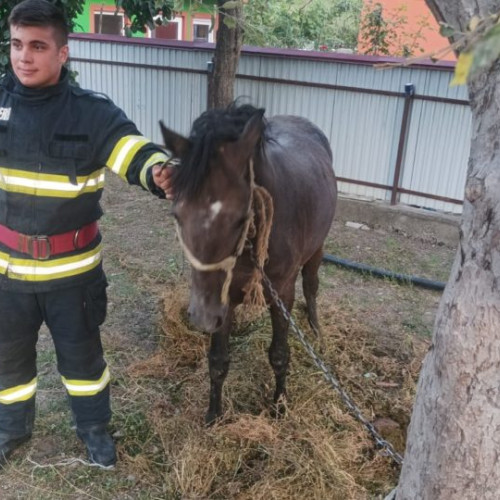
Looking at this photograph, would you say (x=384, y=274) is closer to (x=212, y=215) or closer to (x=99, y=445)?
(x=99, y=445)

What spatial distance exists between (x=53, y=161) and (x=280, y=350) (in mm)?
1626

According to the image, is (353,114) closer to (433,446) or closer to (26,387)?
(26,387)

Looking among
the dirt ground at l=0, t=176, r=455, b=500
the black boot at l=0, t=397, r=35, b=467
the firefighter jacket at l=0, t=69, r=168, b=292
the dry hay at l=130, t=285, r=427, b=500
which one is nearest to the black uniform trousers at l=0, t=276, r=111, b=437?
the black boot at l=0, t=397, r=35, b=467

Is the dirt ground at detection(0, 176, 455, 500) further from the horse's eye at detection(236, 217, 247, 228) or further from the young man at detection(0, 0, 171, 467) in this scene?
the horse's eye at detection(236, 217, 247, 228)

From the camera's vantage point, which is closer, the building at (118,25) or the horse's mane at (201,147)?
the horse's mane at (201,147)

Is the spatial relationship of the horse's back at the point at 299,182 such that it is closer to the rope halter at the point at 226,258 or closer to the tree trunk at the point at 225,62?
the rope halter at the point at 226,258

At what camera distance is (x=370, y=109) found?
6.86 metres

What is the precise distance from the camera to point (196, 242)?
85.8 inches

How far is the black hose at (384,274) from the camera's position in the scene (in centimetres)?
532

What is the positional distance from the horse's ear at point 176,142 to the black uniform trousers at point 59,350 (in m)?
0.89

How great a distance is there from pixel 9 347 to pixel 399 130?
209 inches

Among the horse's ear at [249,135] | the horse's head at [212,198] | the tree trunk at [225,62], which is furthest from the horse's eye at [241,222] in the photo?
the tree trunk at [225,62]

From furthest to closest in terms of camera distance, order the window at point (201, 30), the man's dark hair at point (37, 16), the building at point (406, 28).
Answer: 1. the window at point (201, 30)
2. the building at point (406, 28)
3. the man's dark hair at point (37, 16)

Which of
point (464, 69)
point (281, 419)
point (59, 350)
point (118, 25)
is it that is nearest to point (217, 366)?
point (281, 419)
